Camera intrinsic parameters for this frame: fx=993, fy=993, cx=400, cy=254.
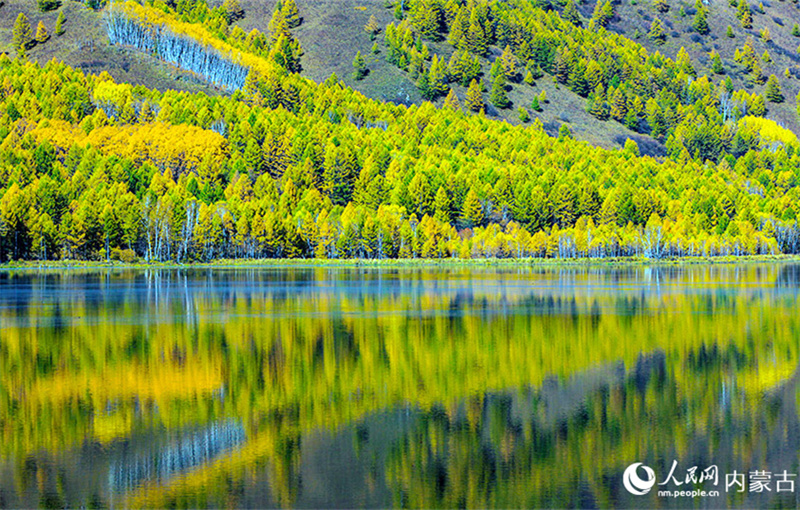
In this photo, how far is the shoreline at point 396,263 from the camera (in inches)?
5241

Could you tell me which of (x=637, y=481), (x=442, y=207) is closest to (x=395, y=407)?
(x=637, y=481)

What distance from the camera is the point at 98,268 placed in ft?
435

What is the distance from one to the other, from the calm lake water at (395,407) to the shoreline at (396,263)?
7911 cm

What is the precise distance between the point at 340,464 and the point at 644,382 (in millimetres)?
13753

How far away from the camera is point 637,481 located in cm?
2211

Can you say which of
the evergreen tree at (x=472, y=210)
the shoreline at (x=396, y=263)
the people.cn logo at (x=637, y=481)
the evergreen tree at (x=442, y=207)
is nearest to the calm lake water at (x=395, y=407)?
the people.cn logo at (x=637, y=481)

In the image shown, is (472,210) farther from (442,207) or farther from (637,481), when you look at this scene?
(637,481)

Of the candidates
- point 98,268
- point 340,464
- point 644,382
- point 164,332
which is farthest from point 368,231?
point 340,464

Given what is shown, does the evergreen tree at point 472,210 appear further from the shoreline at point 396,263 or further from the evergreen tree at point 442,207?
the shoreline at point 396,263

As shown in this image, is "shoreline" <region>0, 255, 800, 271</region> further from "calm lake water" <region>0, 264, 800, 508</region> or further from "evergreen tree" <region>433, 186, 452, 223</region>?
"calm lake water" <region>0, 264, 800, 508</region>

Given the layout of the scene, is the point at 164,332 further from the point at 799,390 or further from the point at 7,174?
the point at 7,174

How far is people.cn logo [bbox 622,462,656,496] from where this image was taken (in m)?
21.6

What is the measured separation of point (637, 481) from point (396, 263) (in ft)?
422

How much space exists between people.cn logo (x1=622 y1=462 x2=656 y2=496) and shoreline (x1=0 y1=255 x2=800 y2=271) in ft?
380
